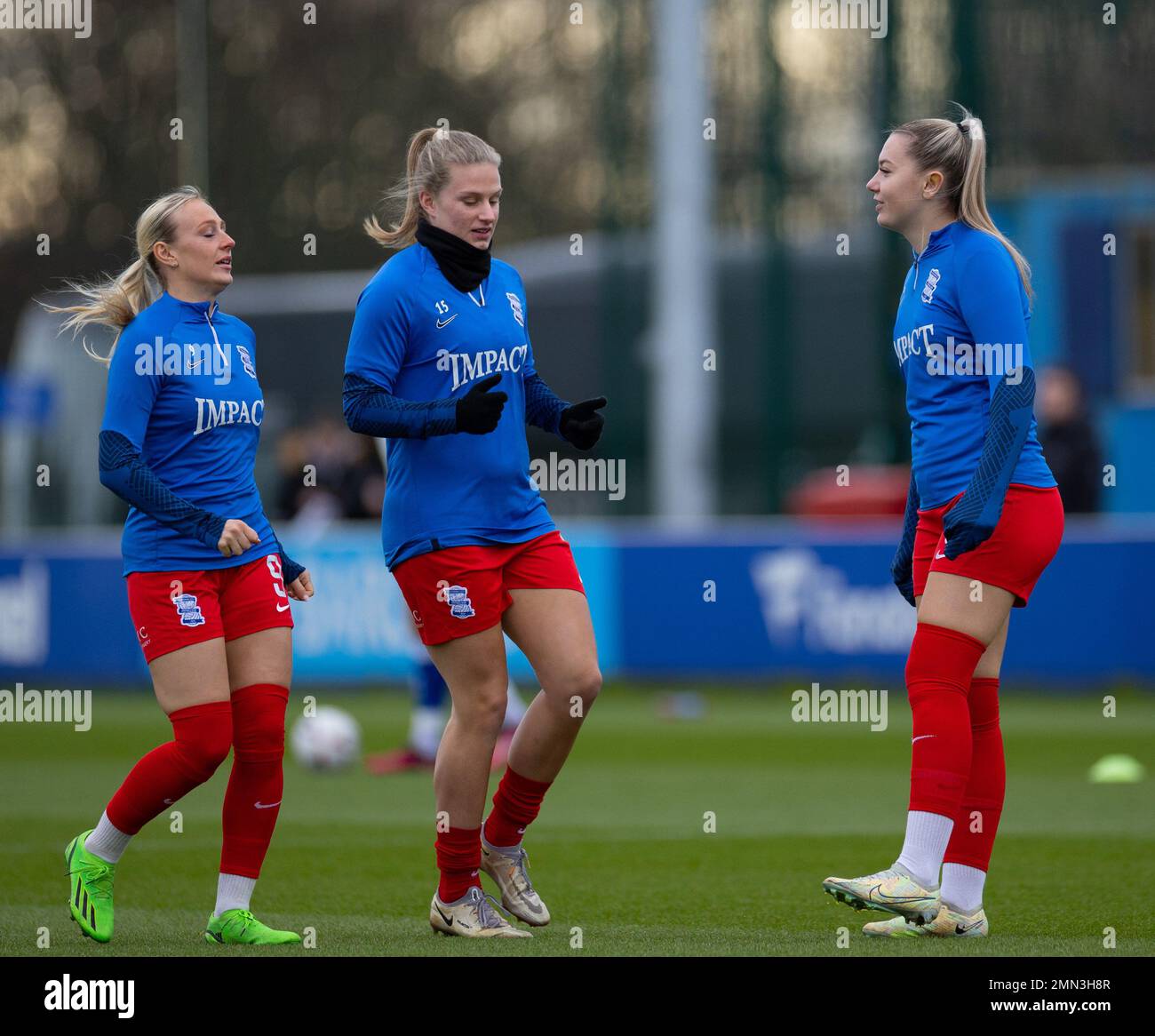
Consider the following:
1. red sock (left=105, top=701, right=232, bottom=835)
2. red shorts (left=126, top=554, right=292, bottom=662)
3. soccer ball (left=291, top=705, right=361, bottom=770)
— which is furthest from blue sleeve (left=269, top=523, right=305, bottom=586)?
soccer ball (left=291, top=705, right=361, bottom=770)

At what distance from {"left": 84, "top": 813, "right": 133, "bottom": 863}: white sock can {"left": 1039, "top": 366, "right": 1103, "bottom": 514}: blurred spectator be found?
383 inches

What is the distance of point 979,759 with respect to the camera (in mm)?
5906

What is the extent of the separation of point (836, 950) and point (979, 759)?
2.50 feet

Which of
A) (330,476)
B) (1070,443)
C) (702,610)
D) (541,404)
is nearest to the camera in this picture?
(541,404)

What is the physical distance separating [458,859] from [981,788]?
1548 mm

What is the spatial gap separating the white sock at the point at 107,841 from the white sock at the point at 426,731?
478 cm

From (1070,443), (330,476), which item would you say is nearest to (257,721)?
(1070,443)

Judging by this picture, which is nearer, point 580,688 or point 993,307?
point 993,307

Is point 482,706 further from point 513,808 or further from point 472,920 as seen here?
point 472,920

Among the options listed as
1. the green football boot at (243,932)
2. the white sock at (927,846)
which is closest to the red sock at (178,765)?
the green football boot at (243,932)

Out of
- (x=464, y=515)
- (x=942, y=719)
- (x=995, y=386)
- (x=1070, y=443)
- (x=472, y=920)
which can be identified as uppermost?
(x=995, y=386)

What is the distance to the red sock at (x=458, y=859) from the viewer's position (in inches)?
232

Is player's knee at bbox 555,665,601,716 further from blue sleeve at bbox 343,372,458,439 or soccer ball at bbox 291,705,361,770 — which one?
soccer ball at bbox 291,705,361,770

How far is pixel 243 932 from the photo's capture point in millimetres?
5793
